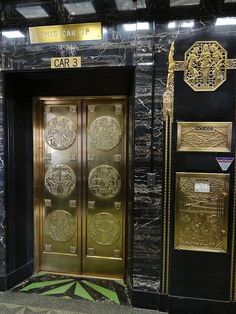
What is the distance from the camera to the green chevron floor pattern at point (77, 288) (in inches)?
106

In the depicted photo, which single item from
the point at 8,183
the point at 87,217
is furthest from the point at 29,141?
the point at 87,217

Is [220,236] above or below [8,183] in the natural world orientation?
below

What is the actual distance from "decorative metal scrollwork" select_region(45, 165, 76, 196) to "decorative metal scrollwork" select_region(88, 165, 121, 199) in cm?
23

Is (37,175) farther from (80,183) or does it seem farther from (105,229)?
(105,229)

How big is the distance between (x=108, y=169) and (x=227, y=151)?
4.22ft

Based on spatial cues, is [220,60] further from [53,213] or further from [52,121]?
[53,213]

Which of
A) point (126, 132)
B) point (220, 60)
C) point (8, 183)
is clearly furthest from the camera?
point (126, 132)

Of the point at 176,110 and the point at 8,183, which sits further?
the point at 8,183

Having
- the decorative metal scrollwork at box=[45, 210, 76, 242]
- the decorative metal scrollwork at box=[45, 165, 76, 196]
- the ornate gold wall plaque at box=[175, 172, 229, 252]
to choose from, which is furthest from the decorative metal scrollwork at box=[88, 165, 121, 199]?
the ornate gold wall plaque at box=[175, 172, 229, 252]

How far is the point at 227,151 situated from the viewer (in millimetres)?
2342

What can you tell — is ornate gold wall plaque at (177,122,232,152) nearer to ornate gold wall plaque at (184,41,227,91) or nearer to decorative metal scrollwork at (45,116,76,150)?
ornate gold wall plaque at (184,41,227,91)

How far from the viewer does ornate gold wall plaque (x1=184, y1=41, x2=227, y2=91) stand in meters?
2.32

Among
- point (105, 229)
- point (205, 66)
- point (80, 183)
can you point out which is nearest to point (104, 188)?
point (80, 183)

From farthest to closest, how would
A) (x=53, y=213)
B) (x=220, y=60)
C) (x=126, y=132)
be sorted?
(x=53, y=213) → (x=126, y=132) → (x=220, y=60)
